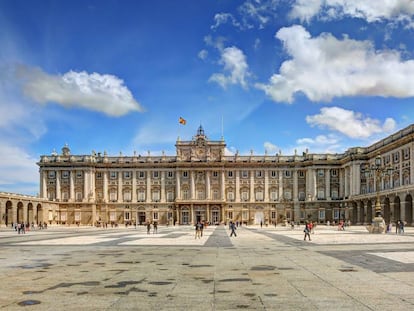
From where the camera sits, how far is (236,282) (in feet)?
52.8

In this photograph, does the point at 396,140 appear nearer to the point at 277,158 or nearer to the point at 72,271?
the point at 277,158

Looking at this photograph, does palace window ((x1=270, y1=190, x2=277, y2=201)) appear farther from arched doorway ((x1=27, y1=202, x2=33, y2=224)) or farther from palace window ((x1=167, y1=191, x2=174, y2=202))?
arched doorway ((x1=27, y1=202, x2=33, y2=224))

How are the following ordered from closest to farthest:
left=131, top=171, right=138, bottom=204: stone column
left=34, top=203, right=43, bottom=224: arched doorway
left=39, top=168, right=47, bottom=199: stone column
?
left=34, top=203, right=43, bottom=224: arched doorway
left=39, top=168, right=47, bottom=199: stone column
left=131, top=171, right=138, bottom=204: stone column

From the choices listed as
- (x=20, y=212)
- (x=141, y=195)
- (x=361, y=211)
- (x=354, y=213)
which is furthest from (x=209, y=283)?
(x=141, y=195)

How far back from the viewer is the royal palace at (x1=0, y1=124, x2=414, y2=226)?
116500 millimetres

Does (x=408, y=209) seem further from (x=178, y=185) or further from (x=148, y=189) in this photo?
(x=148, y=189)

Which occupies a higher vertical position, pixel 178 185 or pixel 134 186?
pixel 178 185

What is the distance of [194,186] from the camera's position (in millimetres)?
119000

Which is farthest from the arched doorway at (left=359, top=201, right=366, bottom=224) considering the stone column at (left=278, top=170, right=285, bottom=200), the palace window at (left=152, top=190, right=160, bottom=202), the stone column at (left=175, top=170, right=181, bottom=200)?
the palace window at (left=152, top=190, right=160, bottom=202)

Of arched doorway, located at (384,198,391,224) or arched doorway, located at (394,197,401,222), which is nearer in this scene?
arched doorway, located at (394,197,401,222)

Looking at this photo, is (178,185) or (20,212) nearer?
(20,212)

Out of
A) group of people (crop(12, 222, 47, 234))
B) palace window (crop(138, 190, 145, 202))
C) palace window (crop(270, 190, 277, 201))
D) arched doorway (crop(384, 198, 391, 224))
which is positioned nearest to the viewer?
group of people (crop(12, 222, 47, 234))

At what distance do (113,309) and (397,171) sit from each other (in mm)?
80016

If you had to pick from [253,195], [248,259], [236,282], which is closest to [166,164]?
[253,195]
